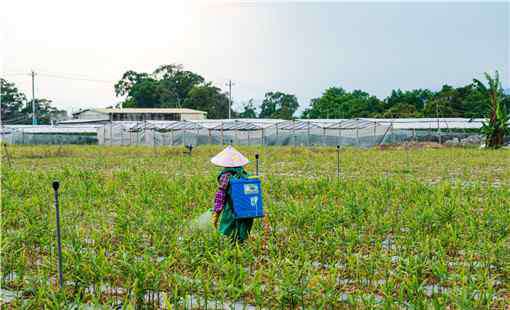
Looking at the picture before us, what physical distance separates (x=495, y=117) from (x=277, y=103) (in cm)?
3740

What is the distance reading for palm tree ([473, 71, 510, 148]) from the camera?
21.6 meters

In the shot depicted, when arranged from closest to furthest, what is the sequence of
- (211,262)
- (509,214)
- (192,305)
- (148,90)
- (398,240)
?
(192,305) → (211,262) → (398,240) → (509,214) → (148,90)

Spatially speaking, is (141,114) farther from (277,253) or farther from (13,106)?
(277,253)

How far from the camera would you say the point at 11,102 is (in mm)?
49281

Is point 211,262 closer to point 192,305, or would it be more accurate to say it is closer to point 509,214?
point 192,305

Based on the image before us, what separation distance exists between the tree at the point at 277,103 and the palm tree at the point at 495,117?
3418 cm

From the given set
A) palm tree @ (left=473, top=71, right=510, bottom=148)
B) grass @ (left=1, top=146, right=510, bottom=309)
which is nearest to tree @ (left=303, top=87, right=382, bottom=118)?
palm tree @ (left=473, top=71, right=510, bottom=148)

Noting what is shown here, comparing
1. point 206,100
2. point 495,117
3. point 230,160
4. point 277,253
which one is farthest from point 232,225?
point 206,100

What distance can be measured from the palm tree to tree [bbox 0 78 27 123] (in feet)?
144

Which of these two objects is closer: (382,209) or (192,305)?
(192,305)

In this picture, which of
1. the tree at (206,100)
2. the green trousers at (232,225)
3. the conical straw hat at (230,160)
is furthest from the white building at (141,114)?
the green trousers at (232,225)

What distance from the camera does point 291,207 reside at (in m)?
5.70

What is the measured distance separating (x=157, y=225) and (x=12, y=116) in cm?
5023

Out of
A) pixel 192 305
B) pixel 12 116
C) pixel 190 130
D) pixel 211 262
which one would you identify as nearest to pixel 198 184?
pixel 211 262
